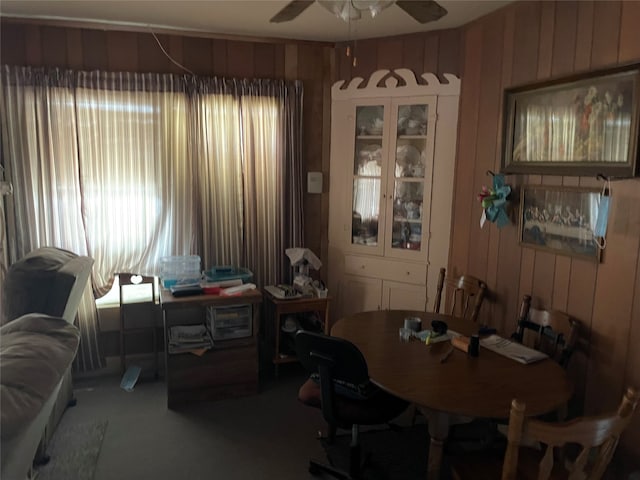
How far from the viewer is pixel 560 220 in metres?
2.49

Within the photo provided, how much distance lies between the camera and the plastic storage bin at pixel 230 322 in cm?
322

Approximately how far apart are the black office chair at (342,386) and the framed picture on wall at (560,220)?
1.17 meters

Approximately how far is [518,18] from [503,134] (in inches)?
25.9

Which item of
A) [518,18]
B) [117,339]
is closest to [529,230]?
[518,18]

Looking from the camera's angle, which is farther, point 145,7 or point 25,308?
point 145,7

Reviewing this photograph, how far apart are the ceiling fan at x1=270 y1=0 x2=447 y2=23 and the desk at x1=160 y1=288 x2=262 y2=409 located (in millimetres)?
1787

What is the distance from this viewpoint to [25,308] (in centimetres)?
245

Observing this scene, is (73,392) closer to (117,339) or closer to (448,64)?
(117,339)

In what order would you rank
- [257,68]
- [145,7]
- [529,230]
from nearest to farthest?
[529,230], [145,7], [257,68]

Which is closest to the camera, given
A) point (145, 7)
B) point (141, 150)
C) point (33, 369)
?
point (33, 369)

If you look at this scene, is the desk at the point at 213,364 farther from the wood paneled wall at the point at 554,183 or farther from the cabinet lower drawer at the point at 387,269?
the wood paneled wall at the point at 554,183

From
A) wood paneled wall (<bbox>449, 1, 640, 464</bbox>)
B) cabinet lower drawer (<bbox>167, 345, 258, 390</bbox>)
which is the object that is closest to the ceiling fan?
wood paneled wall (<bbox>449, 1, 640, 464</bbox>)

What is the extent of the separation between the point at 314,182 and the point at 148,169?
127 cm

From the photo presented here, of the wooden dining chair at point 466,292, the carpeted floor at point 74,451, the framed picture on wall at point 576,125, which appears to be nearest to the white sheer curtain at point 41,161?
the carpeted floor at point 74,451
